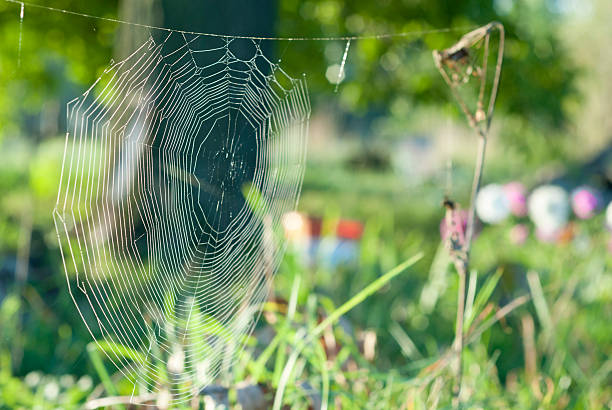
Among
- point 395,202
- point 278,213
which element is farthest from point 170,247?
point 395,202

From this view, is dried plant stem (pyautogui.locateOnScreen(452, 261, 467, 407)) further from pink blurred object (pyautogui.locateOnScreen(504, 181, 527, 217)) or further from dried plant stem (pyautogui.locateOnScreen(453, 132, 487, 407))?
pink blurred object (pyautogui.locateOnScreen(504, 181, 527, 217))

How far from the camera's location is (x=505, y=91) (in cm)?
720

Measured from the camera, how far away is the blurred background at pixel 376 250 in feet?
7.61

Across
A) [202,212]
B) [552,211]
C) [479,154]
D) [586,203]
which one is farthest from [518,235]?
[479,154]

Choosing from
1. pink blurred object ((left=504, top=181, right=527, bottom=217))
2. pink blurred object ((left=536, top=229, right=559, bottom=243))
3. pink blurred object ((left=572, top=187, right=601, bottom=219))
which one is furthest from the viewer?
pink blurred object ((left=504, top=181, right=527, bottom=217))

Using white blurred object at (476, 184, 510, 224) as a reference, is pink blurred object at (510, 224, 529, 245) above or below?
below

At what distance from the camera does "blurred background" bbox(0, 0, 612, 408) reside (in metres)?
2.32

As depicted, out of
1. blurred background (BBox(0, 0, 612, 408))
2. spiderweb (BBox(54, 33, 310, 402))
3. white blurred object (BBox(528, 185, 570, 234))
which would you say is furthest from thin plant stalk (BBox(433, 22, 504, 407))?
white blurred object (BBox(528, 185, 570, 234))

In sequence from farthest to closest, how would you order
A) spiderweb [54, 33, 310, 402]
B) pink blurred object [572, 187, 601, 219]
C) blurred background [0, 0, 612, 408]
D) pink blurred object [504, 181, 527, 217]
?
pink blurred object [504, 181, 527, 217]
pink blurred object [572, 187, 601, 219]
blurred background [0, 0, 612, 408]
spiderweb [54, 33, 310, 402]

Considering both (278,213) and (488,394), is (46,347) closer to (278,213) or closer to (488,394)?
(278,213)

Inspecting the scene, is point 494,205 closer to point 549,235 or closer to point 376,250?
point 549,235

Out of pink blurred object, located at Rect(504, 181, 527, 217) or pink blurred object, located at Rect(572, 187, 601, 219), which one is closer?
pink blurred object, located at Rect(572, 187, 601, 219)

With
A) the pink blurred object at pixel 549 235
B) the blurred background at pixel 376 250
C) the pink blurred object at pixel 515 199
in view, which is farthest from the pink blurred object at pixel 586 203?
the pink blurred object at pixel 515 199

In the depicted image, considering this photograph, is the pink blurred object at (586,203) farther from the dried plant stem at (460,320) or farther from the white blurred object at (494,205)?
the dried plant stem at (460,320)
